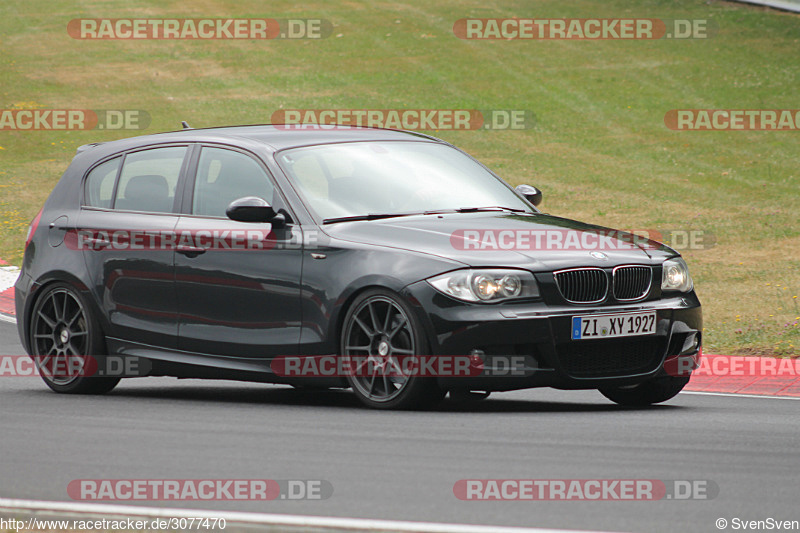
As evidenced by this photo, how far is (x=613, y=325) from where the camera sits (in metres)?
8.59

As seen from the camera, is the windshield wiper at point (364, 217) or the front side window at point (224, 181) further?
the front side window at point (224, 181)

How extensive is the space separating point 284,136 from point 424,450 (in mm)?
3151

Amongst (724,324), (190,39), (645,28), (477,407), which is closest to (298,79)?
(190,39)

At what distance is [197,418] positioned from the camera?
891cm

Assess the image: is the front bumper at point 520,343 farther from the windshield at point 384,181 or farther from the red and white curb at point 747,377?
→ the red and white curb at point 747,377

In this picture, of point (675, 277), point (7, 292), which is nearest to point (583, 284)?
point (675, 277)

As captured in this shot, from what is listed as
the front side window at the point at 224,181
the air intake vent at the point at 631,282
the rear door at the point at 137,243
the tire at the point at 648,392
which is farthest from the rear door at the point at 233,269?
the tire at the point at 648,392

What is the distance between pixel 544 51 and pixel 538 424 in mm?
35328

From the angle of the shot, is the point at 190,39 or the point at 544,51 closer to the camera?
the point at 544,51

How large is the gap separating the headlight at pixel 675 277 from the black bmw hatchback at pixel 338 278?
0.01 metres

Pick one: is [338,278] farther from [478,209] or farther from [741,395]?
[741,395]

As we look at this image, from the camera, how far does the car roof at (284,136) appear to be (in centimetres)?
975

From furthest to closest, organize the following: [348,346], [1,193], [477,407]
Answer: [1,193] < [477,407] < [348,346]

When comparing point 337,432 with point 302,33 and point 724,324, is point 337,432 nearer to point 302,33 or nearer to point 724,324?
point 724,324
